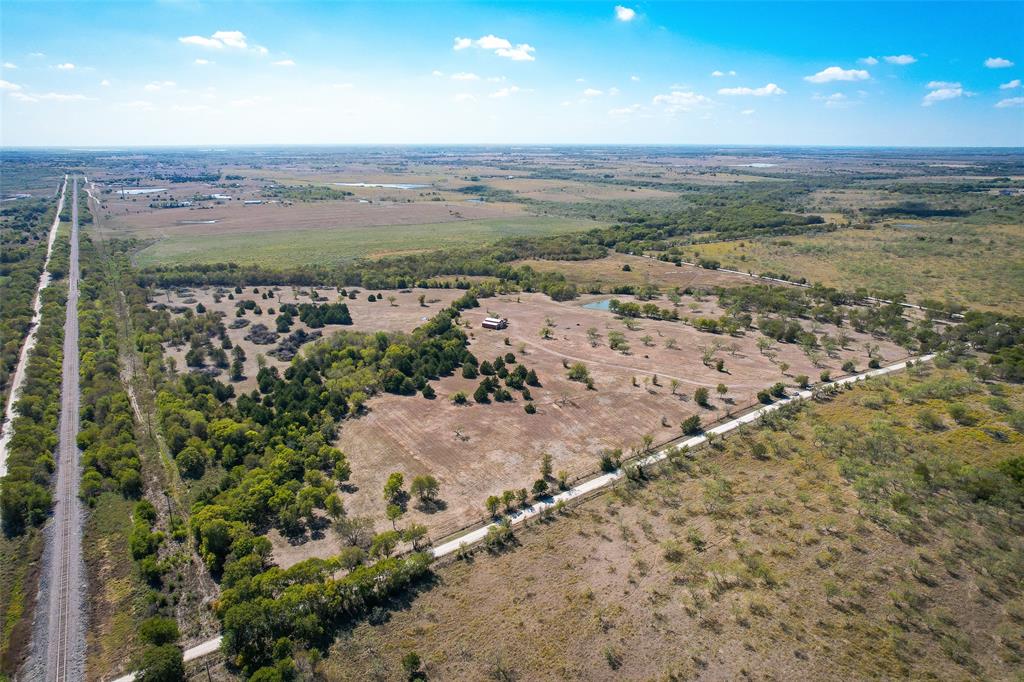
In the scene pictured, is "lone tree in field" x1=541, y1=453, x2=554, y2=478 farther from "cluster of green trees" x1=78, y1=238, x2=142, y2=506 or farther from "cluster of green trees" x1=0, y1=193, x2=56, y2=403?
"cluster of green trees" x1=0, y1=193, x2=56, y2=403

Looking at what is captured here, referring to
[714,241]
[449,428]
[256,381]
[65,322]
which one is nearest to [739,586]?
[449,428]

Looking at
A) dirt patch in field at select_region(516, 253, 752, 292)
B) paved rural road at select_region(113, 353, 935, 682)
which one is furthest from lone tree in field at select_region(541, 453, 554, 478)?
dirt patch in field at select_region(516, 253, 752, 292)

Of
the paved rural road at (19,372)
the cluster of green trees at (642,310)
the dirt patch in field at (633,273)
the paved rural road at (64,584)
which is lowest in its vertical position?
the paved rural road at (64,584)

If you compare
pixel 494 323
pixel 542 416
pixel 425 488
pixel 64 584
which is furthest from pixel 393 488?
pixel 494 323

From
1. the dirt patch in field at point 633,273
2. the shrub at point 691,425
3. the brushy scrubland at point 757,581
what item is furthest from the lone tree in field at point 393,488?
the dirt patch in field at point 633,273

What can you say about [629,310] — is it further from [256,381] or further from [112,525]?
[112,525]

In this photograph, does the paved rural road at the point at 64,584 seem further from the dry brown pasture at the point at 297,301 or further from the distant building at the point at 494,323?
the distant building at the point at 494,323
